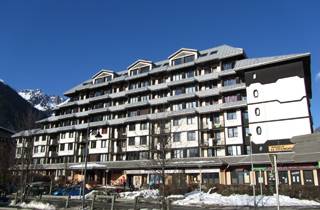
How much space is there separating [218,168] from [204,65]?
21.0 meters

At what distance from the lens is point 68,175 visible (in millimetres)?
72375

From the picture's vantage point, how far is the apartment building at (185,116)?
1964 inches

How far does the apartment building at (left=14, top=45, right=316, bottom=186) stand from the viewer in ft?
164

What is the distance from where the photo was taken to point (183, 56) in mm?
67438

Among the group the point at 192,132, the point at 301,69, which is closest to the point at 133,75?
the point at 192,132

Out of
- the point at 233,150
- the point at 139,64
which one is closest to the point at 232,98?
the point at 233,150

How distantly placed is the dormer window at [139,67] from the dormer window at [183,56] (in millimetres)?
6537

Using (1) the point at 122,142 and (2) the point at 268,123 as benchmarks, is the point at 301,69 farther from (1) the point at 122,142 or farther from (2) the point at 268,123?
(1) the point at 122,142

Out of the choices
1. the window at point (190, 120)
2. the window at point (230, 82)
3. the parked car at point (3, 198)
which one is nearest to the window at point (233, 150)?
the window at point (190, 120)

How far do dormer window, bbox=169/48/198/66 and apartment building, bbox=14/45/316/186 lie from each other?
213mm

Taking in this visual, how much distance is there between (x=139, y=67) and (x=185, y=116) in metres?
19.9

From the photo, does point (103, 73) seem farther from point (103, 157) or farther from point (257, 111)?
point (257, 111)

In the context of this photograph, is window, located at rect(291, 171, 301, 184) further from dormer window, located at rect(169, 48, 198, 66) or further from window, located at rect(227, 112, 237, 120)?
dormer window, located at rect(169, 48, 198, 66)

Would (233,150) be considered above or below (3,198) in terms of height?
above
